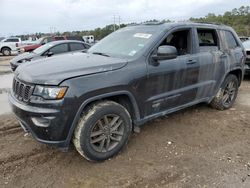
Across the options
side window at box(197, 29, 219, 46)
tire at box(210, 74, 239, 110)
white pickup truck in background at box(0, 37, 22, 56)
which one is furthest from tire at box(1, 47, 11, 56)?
side window at box(197, 29, 219, 46)

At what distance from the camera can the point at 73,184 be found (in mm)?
3211

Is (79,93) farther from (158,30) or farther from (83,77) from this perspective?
(158,30)

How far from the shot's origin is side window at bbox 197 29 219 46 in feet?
16.3

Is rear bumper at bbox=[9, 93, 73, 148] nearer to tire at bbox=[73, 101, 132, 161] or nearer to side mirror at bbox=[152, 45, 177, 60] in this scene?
tire at bbox=[73, 101, 132, 161]

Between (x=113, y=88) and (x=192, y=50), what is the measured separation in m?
1.93

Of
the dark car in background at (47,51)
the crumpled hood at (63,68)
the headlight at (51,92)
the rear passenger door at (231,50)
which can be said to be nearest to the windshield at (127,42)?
the crumpled hood at (63,68)

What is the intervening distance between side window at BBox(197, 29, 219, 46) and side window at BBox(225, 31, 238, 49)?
0.42 m

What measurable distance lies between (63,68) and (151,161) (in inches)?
66.9

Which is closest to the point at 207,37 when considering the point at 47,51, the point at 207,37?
the point at 207,37

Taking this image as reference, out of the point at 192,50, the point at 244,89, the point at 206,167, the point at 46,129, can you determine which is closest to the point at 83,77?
the point at 46,129

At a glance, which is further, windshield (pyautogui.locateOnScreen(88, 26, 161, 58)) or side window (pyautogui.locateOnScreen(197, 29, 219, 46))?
side window (pyautogui.locateOnScreen(197, 29, 219, 46))

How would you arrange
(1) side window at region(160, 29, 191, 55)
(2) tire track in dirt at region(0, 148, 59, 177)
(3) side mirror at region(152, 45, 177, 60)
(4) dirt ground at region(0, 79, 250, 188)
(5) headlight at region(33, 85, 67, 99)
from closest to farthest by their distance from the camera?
(5) headlight at region(33, 85, 67, 99) → (4) dirt ground at region(0, 79, 250, 188) → (2) tire track in dirt at region(0, 148, 59, 177) → (3) side mirror at region(152, 45, 177, 60) → (1) side window at region(160, 29, 191, 55)

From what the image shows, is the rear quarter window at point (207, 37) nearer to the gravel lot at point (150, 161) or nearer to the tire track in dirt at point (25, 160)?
the gravel lot at point (150, 161)

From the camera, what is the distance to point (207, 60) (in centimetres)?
493
